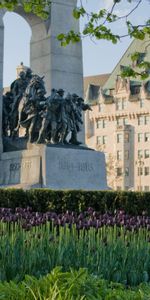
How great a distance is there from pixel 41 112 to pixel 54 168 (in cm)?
187

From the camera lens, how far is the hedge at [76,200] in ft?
54.4

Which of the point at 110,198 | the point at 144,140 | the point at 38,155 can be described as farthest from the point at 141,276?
the point at 144,140

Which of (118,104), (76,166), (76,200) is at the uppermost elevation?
(118,104)

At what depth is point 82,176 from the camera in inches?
893

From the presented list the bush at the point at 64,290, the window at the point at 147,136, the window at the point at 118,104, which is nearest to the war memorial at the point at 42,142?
the bush at the point at 64,290

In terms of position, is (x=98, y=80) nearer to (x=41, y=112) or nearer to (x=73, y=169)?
(x=73, y=169)

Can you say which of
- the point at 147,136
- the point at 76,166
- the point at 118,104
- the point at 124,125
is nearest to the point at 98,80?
the point at 118,104

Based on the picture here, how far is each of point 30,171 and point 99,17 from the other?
12.3 metres

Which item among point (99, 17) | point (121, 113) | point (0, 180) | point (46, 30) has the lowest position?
point (0, 180)

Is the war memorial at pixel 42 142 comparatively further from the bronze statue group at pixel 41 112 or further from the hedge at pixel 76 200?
the hedge at pixel 76 200

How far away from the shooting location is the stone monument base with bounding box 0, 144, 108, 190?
70.7ft

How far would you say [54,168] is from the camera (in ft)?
71.5

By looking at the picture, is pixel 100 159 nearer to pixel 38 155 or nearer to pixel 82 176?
pixel 82 176

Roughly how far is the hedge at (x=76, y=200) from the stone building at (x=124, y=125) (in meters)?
71.4
